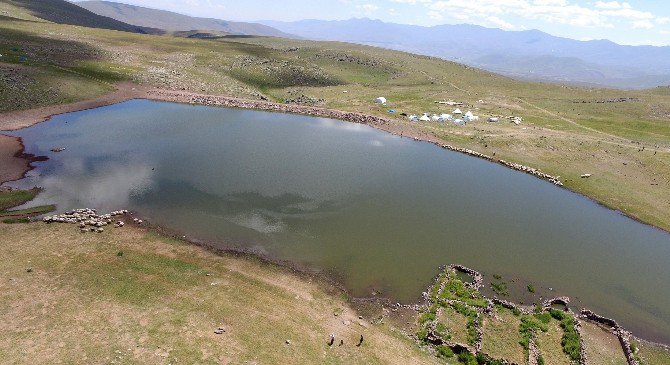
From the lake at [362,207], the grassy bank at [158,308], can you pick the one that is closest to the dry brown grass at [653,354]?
the lake at [362,207]

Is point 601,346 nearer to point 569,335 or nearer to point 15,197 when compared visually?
point 569,335

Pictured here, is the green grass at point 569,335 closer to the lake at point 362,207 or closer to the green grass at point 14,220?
the lake at point 362,207

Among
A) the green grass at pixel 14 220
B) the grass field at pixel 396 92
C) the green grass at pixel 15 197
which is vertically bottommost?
the green grass at pixel 14 220

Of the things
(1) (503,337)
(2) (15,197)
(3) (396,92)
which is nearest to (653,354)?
(1) (503,337)

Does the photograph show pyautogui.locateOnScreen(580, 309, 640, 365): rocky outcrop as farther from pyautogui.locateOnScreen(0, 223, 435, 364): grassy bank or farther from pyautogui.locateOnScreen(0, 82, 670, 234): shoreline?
pyautogui.locateOnScreen(0, 82, 670, 234): shoreline

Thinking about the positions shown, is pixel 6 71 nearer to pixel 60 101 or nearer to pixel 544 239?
pixel 60 101
